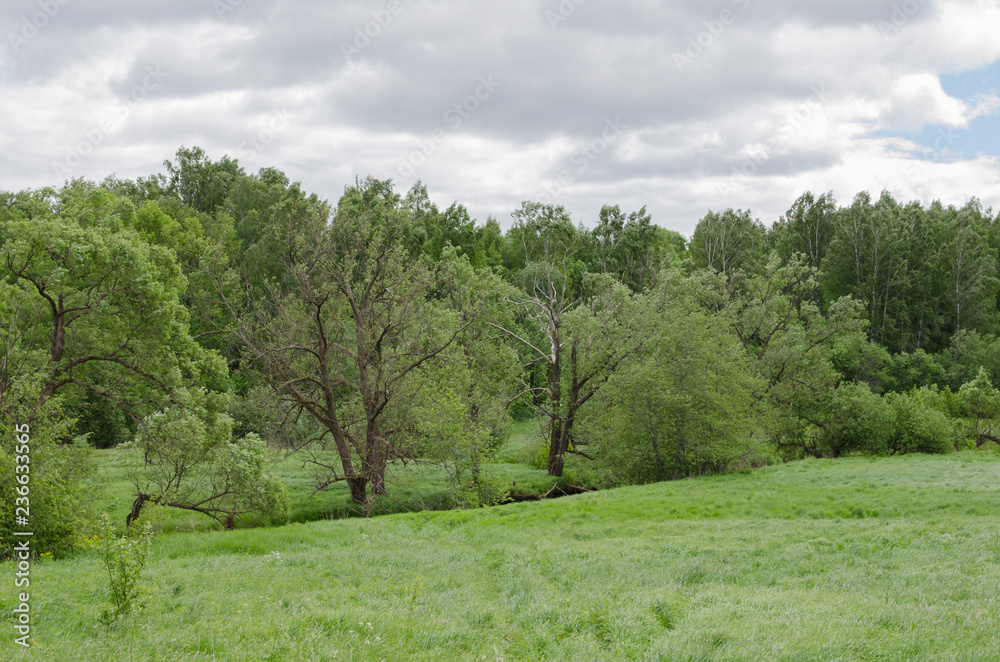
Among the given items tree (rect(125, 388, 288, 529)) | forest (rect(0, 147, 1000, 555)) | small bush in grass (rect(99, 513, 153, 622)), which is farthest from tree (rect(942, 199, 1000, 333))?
small bush in grass (rect(99, 513, 153, 622))

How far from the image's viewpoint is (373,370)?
2919 centimetres

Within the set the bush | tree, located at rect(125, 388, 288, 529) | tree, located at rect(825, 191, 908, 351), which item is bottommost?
the bush

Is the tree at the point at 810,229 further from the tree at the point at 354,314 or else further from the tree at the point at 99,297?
the tree at the point at 99,297

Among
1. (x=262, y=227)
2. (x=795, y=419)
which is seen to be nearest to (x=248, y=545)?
(x=795, y=419)

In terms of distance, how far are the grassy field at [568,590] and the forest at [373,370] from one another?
4438 millimetres

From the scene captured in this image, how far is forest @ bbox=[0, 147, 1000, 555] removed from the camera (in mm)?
19516

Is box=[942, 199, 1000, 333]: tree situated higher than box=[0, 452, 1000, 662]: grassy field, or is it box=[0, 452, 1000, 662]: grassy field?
box=[942, 199, 1000, 333]: tree

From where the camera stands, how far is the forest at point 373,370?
19516 millimetres

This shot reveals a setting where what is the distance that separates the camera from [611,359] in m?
34.3

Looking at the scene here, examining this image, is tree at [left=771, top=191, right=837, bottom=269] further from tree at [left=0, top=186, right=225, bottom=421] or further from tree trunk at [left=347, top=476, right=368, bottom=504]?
tree at [left=0, top=186, right=225, bottom=421]

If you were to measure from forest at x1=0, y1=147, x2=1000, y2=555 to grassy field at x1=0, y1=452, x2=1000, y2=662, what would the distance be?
4.44m

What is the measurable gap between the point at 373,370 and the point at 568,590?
19.6 metres

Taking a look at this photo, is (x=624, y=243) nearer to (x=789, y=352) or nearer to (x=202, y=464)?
(x=789, y=352)

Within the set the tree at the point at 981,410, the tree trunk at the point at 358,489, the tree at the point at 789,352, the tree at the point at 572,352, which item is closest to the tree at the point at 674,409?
the tree at the point at 572,352
